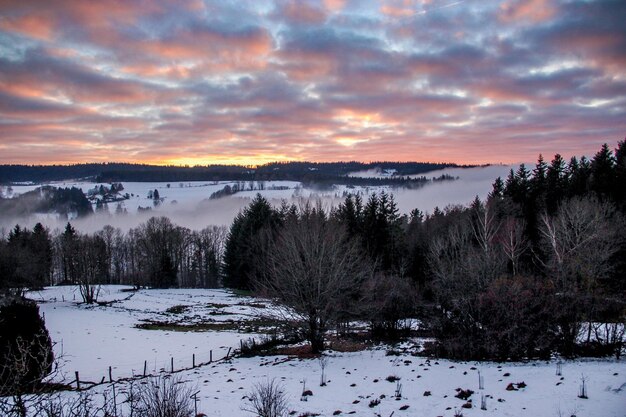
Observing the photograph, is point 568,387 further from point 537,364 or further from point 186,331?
point 186,331

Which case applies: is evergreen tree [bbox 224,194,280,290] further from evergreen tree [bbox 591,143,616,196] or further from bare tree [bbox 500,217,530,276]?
evergreen tree [bbox 591,143,616,196]

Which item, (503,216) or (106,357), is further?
(503,216)

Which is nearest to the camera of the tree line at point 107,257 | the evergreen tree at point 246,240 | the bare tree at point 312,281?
the bare tree at point 312,281

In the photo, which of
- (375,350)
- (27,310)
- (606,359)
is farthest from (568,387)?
(27,310)

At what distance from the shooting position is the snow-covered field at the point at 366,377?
1369 centimetres

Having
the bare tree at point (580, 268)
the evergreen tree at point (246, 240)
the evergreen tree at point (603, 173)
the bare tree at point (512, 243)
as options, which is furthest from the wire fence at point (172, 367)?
the evergreen tree at point (603, 173)

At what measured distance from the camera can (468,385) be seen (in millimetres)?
16125

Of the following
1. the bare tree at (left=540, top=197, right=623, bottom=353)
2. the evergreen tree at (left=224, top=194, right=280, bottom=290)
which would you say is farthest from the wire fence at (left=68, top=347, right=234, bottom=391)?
the evergreen tree at (left=224, top=194, right=280, bottom=290)

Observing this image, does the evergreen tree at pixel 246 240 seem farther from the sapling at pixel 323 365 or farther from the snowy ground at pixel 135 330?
the sapling at pixel 323 365

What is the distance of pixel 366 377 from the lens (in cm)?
1862

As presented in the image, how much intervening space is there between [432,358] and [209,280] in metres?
88.2

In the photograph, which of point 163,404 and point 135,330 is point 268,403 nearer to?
point 163,404

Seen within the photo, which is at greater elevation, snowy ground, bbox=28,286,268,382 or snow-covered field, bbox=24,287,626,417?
snow-covered field, bbox=24,287,626,417

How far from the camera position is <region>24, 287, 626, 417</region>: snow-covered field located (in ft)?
44.9
